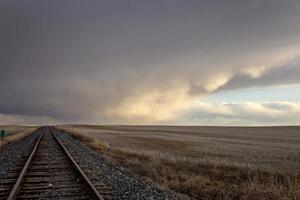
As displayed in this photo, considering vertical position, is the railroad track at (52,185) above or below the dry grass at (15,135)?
below

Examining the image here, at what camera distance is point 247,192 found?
12.2 meters

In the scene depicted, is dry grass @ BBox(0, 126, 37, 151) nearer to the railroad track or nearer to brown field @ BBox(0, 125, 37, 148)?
brown field @ BBox(0, 125, 37, 148)

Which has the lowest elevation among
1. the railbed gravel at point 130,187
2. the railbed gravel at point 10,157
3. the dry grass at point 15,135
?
the railbed gravel at point 130,187

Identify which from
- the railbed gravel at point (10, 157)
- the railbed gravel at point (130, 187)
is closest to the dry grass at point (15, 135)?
the railbed gravel at point (10, 157)

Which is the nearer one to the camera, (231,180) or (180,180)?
(180,180)

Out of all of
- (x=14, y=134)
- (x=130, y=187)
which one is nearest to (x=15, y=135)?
(x=14, y=134)

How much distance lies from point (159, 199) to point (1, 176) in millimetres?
6603

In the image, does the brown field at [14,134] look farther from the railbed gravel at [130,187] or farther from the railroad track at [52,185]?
the railbed gravel at [130,187]

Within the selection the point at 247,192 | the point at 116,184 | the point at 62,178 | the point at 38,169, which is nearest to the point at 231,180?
the point at 247,192

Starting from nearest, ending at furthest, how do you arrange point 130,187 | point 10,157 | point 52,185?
point 52,185 → point 130,187 → point 10,157

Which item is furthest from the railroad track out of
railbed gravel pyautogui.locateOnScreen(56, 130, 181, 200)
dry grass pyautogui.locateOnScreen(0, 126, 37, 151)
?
dry grass pyautogui.locateOnScreen(0, 126, 37, 151)

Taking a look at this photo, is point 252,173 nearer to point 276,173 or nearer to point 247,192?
point 276,173

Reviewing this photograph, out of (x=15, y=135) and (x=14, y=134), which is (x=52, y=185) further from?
(x=14, y=134)

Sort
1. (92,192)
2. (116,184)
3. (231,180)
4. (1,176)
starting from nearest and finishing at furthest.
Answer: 1. (92,192)
2. (116,184)
3. (1,176)
4. (231,180)
